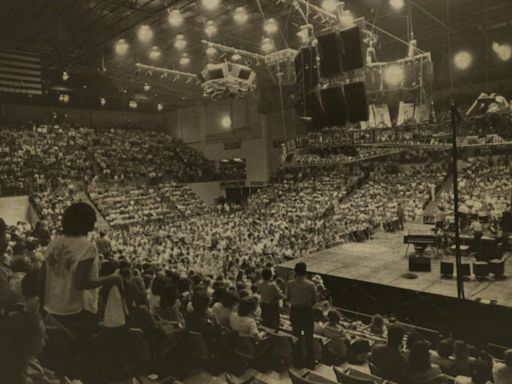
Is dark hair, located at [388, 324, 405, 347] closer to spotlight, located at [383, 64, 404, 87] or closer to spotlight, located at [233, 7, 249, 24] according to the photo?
spotlight, located at [383, 64, 404, 87]

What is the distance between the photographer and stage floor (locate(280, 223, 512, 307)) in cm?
908

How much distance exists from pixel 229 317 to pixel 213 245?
1029 centimetres

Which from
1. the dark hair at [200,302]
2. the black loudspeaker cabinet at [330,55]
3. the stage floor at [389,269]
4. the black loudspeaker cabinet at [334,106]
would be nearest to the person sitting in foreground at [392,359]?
the dark hair at [200,302]

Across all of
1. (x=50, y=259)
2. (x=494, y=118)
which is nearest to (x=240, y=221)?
(x=494, y=118)

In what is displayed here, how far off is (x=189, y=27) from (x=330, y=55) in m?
11.5

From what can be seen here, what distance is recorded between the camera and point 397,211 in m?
17.8

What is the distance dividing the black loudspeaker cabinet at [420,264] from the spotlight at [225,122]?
2356cm

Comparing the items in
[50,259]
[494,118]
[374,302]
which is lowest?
[374,302]

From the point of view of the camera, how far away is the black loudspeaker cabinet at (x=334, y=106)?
1009 centimetres

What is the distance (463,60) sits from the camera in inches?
877

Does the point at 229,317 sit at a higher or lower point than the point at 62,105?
lower

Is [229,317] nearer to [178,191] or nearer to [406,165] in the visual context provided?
[406,165]

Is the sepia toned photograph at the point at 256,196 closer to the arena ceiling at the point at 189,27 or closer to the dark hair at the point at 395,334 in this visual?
the dark hair at the point at 395,334

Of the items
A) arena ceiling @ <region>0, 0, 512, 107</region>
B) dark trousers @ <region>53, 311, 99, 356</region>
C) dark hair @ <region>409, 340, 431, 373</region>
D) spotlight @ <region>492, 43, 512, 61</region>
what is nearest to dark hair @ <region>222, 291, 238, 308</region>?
dark hair @ <region>409, 340, 431, 373</region>
